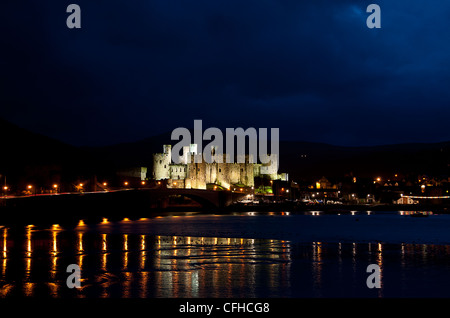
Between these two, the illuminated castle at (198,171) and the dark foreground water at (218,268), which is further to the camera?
the illuminated castle at (198,171)

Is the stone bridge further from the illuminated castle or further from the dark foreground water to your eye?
the dark foreground water

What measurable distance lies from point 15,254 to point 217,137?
84561mm

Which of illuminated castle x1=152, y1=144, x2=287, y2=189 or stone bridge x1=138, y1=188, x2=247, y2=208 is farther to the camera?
illuminated castle x1=152, y1=144, x2=287, y2=189

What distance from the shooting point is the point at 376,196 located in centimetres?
10256

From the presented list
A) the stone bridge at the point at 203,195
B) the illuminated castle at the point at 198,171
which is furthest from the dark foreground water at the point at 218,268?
the illuminated castle at the point at 198,171

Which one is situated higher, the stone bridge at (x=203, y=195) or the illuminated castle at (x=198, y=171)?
the illuminated castle at (x=198, y=171)

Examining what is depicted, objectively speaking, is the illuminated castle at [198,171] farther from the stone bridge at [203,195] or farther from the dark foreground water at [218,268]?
the dark foreground water at [218,268]

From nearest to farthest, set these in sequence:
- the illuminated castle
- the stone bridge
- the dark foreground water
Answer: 1. the dark foreground water
2. the stone bridge
3. the illuminated castle

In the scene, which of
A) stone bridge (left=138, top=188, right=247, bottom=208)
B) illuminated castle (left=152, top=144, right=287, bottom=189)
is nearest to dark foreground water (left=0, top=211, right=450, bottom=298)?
stone bridge (left=138, top=188, right=247, bottom=208)

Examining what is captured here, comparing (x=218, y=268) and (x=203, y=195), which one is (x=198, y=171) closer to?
(x=203, y=195)

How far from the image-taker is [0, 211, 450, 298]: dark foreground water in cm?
1301

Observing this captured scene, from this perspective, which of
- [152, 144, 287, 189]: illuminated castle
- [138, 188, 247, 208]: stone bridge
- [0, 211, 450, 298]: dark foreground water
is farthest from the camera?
[152, 144, 287, 189]: illuminated castle

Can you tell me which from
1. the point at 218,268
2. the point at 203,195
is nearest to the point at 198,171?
the point at 203,195

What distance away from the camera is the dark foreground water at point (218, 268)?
13.0 metres
